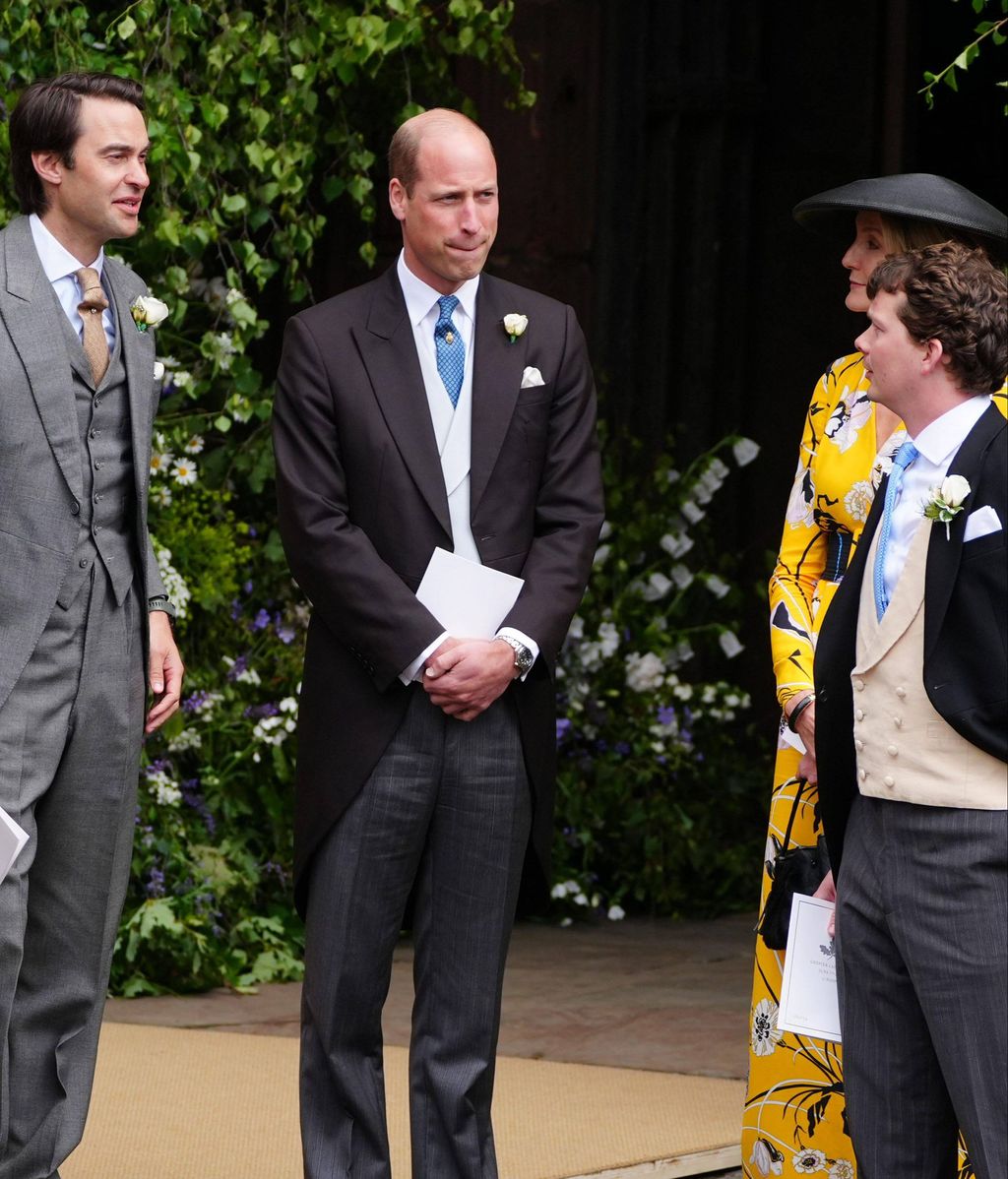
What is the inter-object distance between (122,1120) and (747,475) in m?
3.47

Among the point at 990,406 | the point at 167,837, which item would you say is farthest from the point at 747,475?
the point at 990,406

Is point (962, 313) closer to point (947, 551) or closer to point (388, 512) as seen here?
point (947, 551)

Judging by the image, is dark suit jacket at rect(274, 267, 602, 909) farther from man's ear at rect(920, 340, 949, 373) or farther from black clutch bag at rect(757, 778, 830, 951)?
man's ear at rect(920, 340, 949, 373)

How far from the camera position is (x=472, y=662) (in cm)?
296

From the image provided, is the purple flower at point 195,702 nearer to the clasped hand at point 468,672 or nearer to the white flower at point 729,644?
the white flower at point 729,644

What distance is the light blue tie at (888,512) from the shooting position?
2475 mm

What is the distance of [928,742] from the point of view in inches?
93.0

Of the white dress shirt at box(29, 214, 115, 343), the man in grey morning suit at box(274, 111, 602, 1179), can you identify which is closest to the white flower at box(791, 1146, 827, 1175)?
the man in grey morning suit at box(274, 111, 602, 1179)

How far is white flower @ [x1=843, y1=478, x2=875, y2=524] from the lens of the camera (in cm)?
306

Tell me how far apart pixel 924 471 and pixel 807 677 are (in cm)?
76

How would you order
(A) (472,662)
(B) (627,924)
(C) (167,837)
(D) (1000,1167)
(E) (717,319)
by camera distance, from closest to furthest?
(D) (1000,1167)
(A) (472,662)
(C) (167,837)
(B) (627,924)
(E) (717,319)

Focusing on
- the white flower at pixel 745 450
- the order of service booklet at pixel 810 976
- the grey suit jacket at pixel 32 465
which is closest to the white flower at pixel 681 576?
the white flower at pixel 745 450

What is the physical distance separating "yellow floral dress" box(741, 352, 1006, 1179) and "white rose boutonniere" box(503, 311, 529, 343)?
0.50m

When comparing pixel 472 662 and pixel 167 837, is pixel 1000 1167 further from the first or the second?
pixel 167 837
